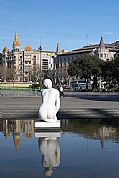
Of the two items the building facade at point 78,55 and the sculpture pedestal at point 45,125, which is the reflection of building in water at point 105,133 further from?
the building facade at point 78,55

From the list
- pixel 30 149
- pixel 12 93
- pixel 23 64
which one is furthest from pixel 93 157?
pixel 23 64

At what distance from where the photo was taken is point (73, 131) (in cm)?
1382

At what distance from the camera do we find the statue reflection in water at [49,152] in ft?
25.4

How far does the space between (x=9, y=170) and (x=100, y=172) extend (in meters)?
1.88

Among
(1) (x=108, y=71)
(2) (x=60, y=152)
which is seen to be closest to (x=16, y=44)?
(1) (x=108, y=71)

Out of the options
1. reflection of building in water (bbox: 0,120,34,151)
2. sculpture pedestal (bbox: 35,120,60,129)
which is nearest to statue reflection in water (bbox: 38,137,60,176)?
reflection of building in water (bbox: 0,120,34,151)

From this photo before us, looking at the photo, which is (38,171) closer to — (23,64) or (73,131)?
(73,131)

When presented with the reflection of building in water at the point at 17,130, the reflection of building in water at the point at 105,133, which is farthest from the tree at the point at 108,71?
the reflection of building in water at the point at 105,133

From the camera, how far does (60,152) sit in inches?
373

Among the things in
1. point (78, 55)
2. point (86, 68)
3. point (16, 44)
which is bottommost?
point (86, 68)

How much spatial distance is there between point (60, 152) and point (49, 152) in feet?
1.05

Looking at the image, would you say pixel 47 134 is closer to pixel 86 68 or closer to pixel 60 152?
pixel 60 152

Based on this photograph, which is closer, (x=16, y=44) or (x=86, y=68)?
(x=86, y=68)

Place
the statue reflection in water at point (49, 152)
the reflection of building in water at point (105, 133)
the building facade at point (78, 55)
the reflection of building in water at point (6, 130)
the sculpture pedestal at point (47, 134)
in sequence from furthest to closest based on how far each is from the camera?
the building facade at point (78, 55)
the reflection of building in water at point (6, 130)
the sculpture pedestal at point (47, 134)
the reflection of building in water at point (105, 133)
the statue reflection in water at point (49, 152)
